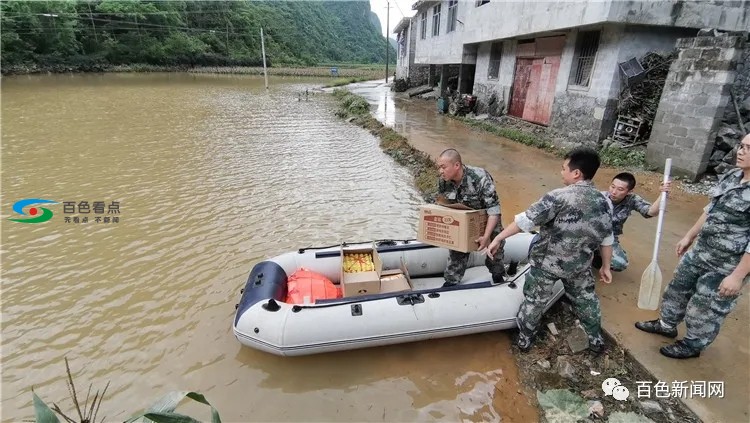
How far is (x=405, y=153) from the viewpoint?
10.1 m

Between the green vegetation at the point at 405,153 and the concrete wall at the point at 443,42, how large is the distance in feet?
14.7

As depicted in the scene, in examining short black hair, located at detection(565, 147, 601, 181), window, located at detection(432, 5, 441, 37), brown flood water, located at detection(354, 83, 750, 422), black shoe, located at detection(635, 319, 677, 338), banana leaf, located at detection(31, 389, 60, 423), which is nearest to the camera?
banana leaf, located at detection(31, 389, 60, 423)

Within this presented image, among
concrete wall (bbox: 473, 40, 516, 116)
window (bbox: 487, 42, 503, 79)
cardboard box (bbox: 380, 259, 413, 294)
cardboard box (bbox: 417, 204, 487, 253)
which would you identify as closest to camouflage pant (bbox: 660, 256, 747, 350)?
cardboard box (bbox: 417, 204, 487, 253)

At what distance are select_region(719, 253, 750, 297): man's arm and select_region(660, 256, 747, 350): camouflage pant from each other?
20 cm

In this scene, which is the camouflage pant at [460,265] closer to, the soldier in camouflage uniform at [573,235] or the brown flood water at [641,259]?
the soldier in camouflage uniform at [573,235]

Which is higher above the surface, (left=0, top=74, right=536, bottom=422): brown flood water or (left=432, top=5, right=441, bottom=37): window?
(left=432, top=5, right=441, bottom=37): window

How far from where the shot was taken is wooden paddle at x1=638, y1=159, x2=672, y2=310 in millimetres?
3295

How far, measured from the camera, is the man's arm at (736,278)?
2.39 metres

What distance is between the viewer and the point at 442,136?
11.8 m

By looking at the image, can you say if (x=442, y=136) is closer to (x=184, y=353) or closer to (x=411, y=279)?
(x=411, y=279)

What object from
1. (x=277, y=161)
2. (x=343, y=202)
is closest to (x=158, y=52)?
(x=277, y=161)

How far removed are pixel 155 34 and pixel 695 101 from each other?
197 feet

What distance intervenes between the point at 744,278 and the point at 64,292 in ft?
21.3

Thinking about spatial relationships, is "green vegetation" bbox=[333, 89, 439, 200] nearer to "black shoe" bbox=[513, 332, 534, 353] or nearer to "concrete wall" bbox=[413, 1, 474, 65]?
"black shoe" bbox=[513, 332, 534, 353]
